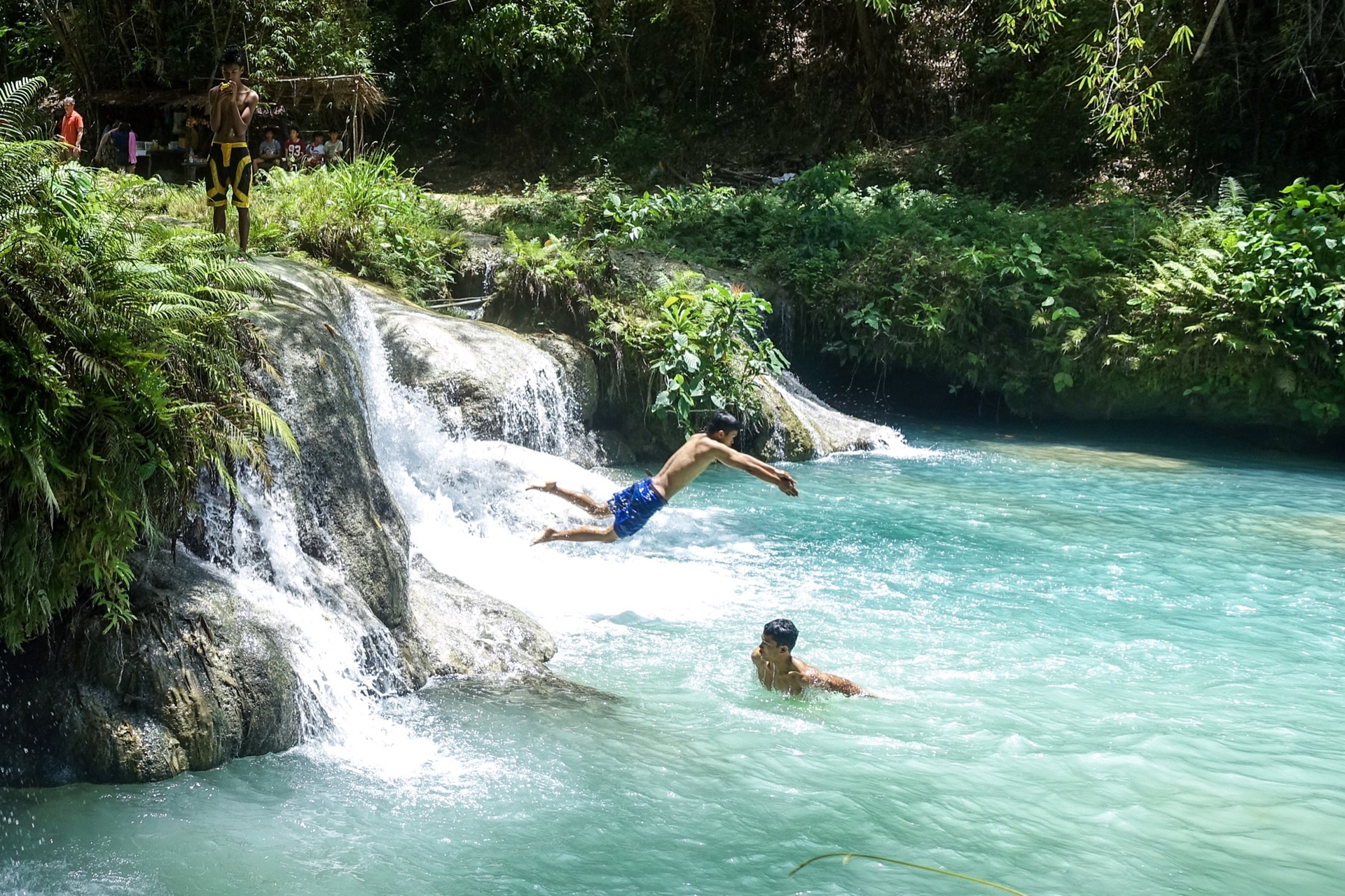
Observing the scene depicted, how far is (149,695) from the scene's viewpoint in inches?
223

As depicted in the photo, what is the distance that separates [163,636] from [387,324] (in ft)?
23.3

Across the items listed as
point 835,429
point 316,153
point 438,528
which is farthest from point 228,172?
point 316,153

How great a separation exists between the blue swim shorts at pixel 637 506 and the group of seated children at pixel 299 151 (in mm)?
13880

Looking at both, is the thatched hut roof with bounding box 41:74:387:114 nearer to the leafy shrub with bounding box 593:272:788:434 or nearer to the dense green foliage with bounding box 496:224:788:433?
the dense green foliage with bounding box 496:224:788:433

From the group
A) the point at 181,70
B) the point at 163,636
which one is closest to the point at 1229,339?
the point at 163,636

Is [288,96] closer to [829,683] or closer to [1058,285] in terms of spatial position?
[1058,285]

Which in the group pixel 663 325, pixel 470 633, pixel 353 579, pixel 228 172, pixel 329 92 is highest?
pixel 329 92

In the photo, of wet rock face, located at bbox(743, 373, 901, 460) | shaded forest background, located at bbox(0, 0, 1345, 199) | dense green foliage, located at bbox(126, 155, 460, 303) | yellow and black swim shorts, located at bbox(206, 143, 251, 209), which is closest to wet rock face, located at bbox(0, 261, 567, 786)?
yellow and black swim shorts, located at bbox(206, 143, 251, 209)

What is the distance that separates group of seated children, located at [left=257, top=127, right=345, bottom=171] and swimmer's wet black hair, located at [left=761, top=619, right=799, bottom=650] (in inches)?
639

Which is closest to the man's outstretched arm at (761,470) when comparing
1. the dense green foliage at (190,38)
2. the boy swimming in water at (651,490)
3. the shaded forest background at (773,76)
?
the boy swimming in water at (651,490)

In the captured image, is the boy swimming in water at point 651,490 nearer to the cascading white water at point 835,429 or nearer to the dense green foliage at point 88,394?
the dense green foliage at point 88,394

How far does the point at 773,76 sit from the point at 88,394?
24438 mm

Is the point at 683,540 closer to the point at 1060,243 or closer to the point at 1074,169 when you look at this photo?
the point at 1060,243

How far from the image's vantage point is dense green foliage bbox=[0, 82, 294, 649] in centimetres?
511
